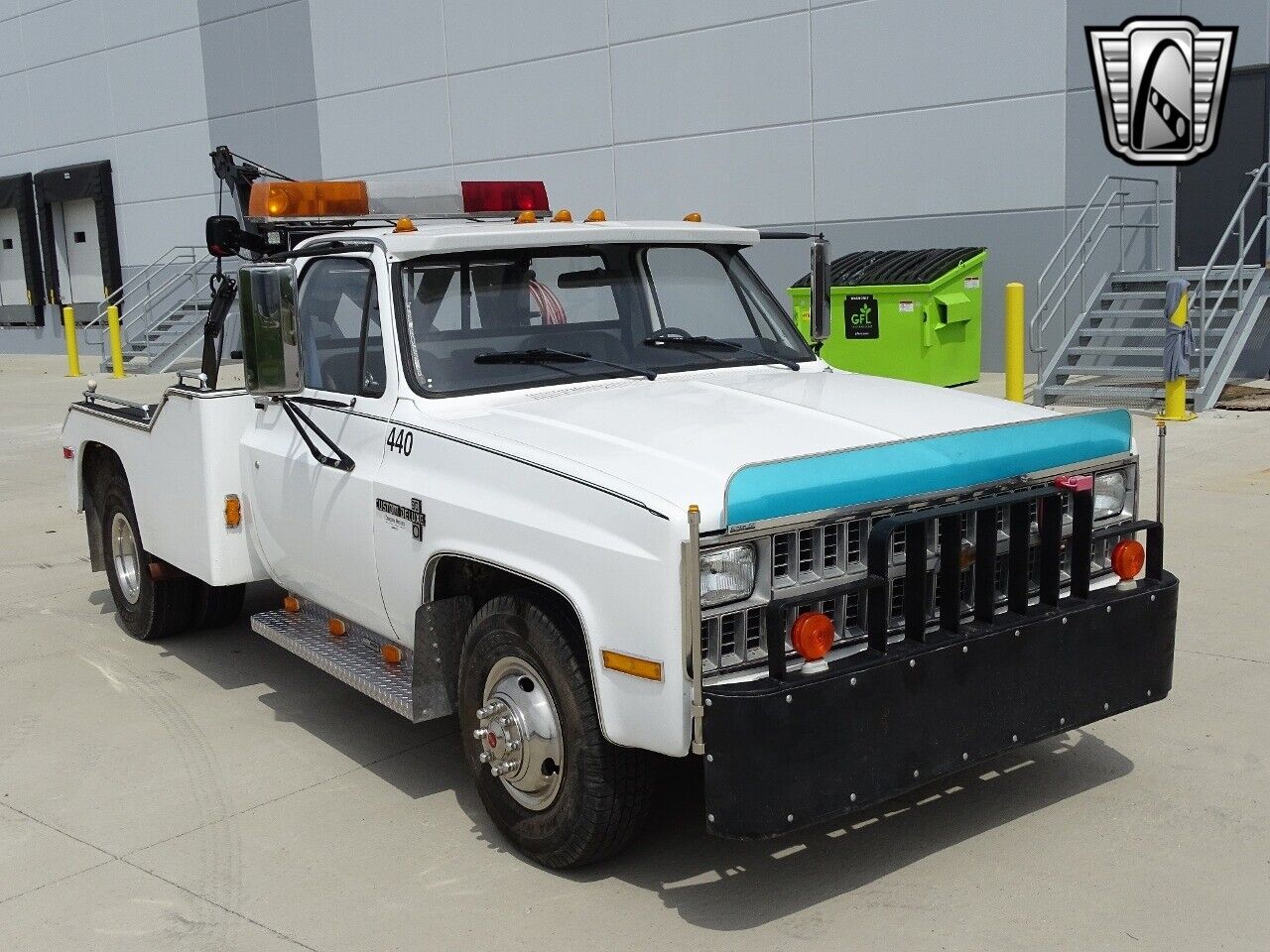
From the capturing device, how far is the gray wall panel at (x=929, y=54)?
50.3 ft

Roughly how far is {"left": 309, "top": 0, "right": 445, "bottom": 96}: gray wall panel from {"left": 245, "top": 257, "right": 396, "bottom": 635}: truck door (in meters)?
16.9

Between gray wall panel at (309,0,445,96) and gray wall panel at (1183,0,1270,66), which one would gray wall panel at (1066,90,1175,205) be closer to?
gray wall panel at (1183,0,1270,66)

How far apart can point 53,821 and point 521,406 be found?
7.14 ft

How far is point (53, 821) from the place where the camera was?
4758 mm

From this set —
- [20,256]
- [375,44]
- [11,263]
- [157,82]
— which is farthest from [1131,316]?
[11,263]

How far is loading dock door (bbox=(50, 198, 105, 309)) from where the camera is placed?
1122 inches

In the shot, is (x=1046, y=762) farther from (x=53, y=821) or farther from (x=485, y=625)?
(x=53, y=821)

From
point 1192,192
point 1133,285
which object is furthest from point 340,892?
point 1192,192

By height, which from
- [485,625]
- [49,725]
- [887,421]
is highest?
[887,421]

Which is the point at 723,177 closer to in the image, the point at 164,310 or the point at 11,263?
the point at 164,310

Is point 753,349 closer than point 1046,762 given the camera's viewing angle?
No

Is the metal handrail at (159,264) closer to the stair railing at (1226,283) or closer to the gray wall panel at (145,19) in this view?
the gray wall panel at (145,19)

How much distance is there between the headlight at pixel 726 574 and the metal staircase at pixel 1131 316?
10.2m

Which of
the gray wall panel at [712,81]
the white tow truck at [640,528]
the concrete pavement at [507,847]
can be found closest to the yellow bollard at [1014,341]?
the gray wall panel at [712,81]
